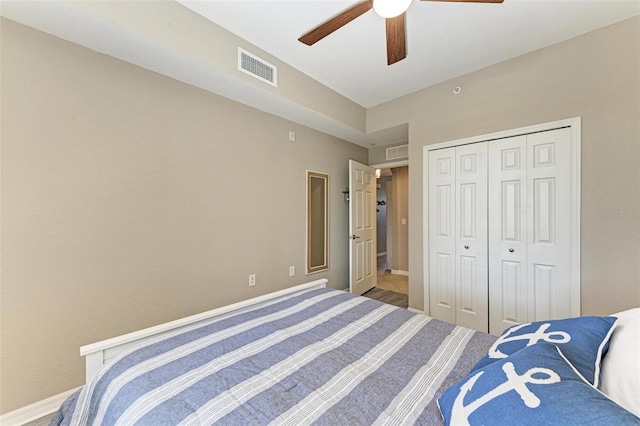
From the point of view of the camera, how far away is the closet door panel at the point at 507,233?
2416 mm

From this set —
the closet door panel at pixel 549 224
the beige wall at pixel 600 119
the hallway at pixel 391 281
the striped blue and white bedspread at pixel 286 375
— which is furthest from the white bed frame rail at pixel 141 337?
the hallway at pixel 391 281

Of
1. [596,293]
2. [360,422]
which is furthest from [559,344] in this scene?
[596,293]

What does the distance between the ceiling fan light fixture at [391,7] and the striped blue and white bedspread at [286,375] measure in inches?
76.5

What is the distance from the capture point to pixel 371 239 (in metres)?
4.19

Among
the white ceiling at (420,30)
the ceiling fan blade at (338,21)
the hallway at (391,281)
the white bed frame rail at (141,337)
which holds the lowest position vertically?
the hallway at (391,281)

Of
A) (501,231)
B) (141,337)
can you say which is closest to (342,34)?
(501,231)

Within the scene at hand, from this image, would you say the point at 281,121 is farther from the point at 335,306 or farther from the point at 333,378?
the point at 333,378

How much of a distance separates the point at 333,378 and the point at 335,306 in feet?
2.53

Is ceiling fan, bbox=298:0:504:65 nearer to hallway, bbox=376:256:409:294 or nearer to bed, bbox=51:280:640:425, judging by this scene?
bed, bbox=51:280:640:425

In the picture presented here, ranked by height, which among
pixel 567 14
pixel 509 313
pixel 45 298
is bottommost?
pixel 509 313

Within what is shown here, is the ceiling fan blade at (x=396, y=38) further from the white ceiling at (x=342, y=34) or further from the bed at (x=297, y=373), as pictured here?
the bed at (x=297, y=373)

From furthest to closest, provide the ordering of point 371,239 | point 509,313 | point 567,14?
point 371,239, point 509,313, point 567,14

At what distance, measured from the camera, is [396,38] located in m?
1.78

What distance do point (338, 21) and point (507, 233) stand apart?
2492 mm
